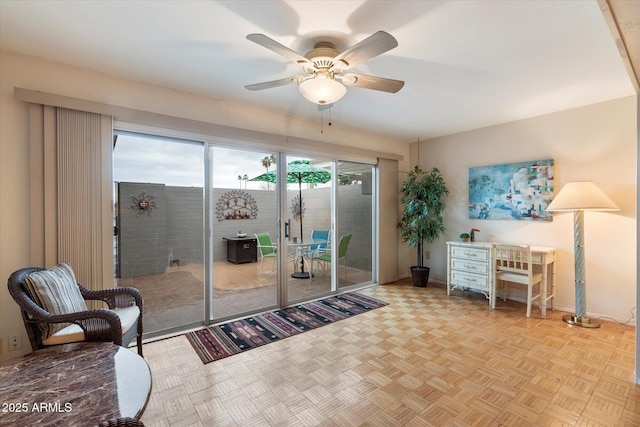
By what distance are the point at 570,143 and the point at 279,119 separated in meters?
3.66

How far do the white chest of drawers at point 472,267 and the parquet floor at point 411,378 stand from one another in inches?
24.7

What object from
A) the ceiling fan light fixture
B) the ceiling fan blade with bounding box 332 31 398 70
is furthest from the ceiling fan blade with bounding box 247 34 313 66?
the ceiling fan blade with bounding box 332 31 398 70

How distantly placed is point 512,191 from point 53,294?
4.99 m

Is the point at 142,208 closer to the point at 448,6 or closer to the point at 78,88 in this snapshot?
the point at 78,88

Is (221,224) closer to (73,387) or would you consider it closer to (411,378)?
(73,387)

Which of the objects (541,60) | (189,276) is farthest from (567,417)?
(189,276)

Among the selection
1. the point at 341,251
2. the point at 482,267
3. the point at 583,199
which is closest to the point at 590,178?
the point at 583,199

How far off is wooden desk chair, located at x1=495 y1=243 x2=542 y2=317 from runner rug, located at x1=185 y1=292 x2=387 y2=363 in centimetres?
157

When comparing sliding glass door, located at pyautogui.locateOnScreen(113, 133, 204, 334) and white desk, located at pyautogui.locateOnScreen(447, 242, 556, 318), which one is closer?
sliding glass door, located at pyautogui.locateOnScreen(113, 133, 204, 334)

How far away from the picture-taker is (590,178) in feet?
10.7

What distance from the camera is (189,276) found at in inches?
122

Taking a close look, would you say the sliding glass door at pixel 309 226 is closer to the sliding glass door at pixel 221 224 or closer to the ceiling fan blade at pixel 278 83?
the sliding glass door at pixel 221 224

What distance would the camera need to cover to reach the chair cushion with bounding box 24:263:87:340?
1733 millimetres

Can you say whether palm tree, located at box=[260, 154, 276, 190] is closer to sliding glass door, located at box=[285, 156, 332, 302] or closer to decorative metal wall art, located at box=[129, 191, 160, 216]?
sliding glass door, located at box=[285, 156, 332, 302]
